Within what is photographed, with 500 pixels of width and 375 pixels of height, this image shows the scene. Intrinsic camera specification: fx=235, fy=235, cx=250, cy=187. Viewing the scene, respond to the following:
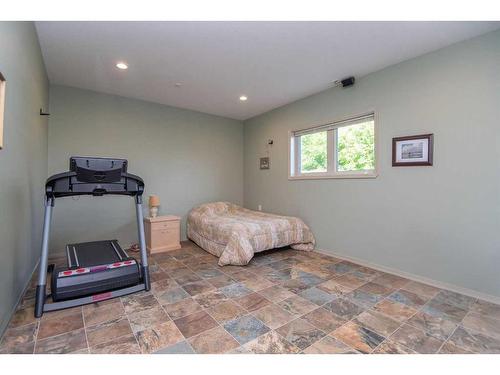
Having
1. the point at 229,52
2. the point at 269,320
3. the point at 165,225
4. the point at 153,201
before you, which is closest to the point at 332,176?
the point at 229,52

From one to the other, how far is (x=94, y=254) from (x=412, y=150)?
3831 millimetres

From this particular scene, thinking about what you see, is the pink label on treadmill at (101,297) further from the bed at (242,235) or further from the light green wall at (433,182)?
the light green wall at (433,182)

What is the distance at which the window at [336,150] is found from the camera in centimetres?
327

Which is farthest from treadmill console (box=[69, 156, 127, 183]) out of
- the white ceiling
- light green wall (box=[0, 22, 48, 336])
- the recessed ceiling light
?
the recessed ceiling light

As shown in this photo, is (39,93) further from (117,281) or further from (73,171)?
(117,281)

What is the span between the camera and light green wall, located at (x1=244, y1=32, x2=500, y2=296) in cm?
225

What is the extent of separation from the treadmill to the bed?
117 centimetres

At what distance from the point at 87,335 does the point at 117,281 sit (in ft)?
2.18

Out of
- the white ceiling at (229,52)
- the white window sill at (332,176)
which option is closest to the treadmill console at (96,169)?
the white ceiling at (229,52)

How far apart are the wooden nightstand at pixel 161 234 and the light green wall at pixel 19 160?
136 centimetres

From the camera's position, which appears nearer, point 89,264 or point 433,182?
point 89,264

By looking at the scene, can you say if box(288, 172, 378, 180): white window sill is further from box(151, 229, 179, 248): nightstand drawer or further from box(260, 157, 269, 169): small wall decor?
box(151, 229, 179, 248): nightstand drawer

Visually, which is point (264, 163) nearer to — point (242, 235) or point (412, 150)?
point (242, 235)

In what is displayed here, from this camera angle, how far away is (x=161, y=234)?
3826 millimetres
